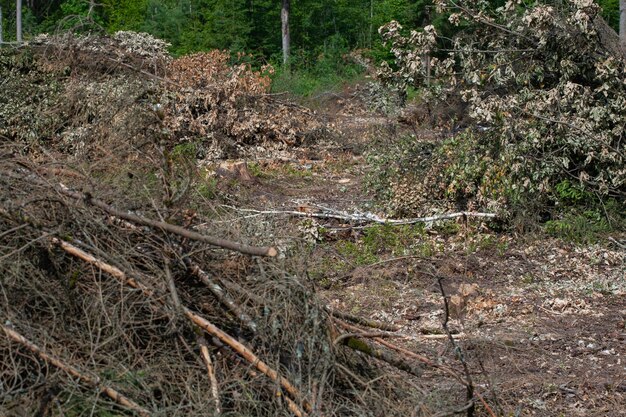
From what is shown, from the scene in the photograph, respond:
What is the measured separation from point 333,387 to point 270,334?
0.43 m

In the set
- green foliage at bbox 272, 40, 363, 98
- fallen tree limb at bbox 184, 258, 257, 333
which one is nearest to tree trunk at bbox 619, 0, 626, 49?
fallen tree limb at bbox 184, 258, 257, 333

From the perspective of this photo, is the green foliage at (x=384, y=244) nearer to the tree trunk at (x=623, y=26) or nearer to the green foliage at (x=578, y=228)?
the green foliage at (x=578, y=228)

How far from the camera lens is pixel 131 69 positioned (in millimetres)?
13352

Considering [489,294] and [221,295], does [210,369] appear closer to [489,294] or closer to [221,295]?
[221,295]

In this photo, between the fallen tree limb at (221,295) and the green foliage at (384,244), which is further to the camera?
the green foliage at (384,244)

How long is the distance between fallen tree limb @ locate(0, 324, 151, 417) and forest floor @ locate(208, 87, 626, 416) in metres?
1.29

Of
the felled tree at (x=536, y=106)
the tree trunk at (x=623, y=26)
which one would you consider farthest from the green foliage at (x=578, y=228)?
the tree trunk at (x=623, y=26)

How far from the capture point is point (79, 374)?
13.4 ft

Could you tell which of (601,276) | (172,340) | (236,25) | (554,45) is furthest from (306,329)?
(236,25)

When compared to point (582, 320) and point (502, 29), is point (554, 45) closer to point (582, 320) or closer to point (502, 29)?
point (502, 29)

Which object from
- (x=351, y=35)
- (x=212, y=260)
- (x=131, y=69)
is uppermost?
(x=212, y=260)

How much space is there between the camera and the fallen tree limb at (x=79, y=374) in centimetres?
404

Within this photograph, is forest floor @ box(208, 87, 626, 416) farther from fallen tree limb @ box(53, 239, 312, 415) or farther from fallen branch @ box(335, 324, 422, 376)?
fallen tree limb @ box(53, 239, 312, 415)

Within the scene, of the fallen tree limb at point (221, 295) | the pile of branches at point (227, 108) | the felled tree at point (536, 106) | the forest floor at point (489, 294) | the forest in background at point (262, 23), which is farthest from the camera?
the forest in background at point (262, 23)
